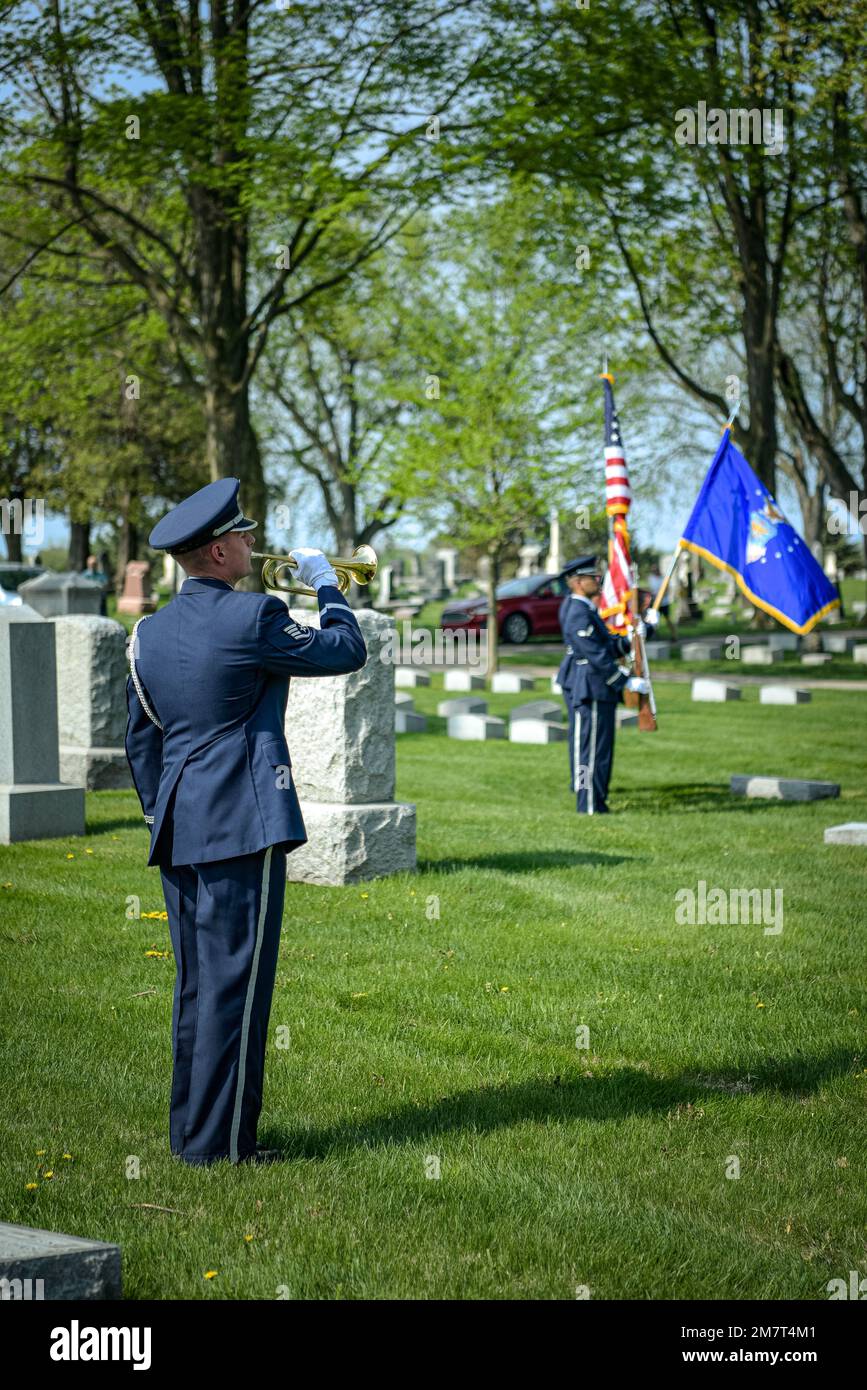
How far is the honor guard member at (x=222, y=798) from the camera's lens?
439 cm

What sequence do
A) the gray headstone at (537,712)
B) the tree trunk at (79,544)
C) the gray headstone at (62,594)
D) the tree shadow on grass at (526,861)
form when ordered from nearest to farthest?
the tree shadow on grass at (526,861), the gray headstone at (62,594), the gray headstone at (537,712), the tree trunk at (79,544)

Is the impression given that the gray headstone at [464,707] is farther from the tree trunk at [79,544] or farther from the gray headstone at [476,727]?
the tree trunk at [79,544]

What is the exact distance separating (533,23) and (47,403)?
1220cm

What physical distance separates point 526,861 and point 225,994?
217 inches

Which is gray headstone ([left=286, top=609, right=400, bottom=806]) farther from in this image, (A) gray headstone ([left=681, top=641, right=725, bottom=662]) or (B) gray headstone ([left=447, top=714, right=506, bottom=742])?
(A) gray headstone ([left=681, top=641, right=725, bottom=662])

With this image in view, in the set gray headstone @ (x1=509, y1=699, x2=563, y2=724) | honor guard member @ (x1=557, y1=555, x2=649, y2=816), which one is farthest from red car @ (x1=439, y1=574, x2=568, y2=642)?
honor guard member @ (x1=557, y1=555, x2=649, y2=816)

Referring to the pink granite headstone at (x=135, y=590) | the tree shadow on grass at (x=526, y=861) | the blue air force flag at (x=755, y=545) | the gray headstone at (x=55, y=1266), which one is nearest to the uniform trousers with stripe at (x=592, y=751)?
the blue air force flag at (x=755, y=545)

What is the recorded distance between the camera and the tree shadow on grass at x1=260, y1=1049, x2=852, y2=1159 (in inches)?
189

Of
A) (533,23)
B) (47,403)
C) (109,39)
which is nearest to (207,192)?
(109,39)

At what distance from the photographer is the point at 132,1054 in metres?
5.57

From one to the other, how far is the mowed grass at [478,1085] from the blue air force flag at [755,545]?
8.18 feet

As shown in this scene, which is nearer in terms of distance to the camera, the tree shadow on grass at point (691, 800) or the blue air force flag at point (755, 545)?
the blue air force flag at point (755, 545)

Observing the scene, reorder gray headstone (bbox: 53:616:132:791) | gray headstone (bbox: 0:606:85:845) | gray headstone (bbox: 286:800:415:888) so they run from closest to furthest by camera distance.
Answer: gray headstone (bbox: 286:800:415:888) → gray headstone (bbox: 0:606:85:845) → gray headstone (bbox: 53:616:132:791)

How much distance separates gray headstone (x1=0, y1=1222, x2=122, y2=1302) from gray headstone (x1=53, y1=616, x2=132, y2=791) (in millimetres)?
8550
